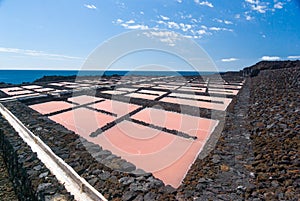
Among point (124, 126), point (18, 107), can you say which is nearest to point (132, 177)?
point (124, 126)

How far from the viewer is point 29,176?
3.18 meters

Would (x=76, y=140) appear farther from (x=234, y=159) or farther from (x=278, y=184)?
(x=278, y=184)

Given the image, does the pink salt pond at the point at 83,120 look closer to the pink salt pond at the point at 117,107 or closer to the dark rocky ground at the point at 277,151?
the pink salt pond at the point at 117,107

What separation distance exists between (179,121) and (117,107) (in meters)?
3.06

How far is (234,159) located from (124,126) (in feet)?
11.8

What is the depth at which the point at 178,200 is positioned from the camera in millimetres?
2660

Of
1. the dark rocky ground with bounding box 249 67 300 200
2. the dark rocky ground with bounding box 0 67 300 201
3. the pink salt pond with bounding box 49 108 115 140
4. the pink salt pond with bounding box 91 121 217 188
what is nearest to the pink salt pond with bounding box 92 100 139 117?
the pink salt pond with bounding box 49 108 115 140

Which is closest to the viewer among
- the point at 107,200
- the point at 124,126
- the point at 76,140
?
the point at 107,200

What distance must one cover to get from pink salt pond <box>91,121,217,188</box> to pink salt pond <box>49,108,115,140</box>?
→ 0.55 m

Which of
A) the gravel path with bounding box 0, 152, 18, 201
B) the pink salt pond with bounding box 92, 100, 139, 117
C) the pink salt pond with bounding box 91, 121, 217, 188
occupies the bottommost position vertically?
the gravel path with bounding box 0, 152, 18, 201

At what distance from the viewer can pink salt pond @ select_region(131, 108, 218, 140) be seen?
5.96 meters

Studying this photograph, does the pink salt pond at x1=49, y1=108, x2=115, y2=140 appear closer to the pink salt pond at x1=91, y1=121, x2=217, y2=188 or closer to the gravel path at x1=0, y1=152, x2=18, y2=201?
the pink salt pond at x1=91, y1=121, x2=217, y2=188

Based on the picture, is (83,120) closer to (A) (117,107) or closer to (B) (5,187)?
(A) (117,107)

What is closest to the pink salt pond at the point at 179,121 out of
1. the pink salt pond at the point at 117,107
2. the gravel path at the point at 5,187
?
the pink salt pond at the point at 117,107
